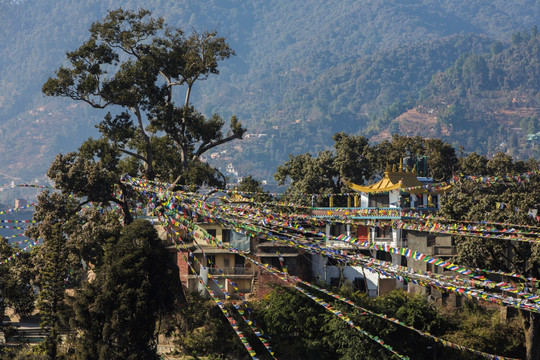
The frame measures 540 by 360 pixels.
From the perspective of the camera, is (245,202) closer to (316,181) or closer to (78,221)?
(78,221)

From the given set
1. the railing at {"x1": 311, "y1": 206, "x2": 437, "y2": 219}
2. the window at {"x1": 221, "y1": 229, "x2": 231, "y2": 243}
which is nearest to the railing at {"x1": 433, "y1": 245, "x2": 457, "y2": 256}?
the railing at {"x1": 311, "y1": 206, "x2": 437, "y2": 219}

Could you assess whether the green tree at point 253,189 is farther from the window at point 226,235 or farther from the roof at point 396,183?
the roof at point 396,183

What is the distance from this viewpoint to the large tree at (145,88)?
1832 inches

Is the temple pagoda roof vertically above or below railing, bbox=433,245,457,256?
above

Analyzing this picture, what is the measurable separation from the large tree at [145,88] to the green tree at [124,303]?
1222 centimetres

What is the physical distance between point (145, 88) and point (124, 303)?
1845 centimetres

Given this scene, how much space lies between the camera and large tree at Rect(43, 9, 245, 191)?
46531 millimetres

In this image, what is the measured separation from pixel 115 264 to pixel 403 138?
4065 centimetres

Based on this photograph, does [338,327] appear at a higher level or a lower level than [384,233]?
lower

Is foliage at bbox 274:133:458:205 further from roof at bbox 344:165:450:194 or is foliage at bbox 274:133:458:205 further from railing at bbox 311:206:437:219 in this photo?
railing at bbox 311:206:437:219

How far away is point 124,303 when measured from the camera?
32.4 m

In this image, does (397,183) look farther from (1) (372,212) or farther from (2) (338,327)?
(2) (338,327)

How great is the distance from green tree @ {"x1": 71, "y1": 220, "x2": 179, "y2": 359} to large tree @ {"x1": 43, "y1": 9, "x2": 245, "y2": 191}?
12.2 m

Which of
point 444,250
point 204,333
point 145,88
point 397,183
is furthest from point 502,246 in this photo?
point 145,88
